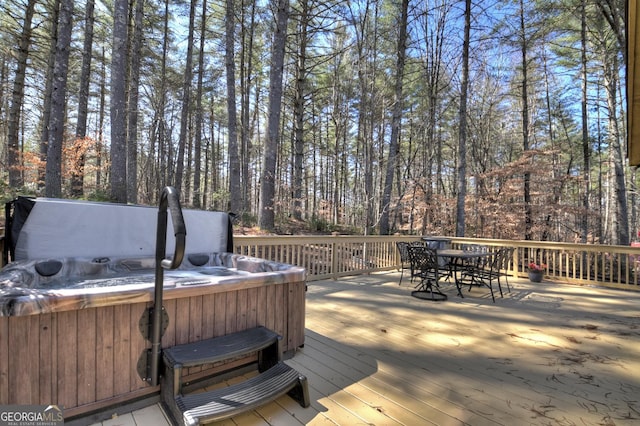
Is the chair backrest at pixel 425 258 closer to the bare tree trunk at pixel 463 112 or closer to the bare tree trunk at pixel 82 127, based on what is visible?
the bare tree trunk at pixel 463 112

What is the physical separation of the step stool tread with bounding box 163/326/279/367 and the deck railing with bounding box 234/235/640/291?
98.6 inches

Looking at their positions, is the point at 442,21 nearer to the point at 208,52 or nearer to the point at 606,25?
the point at 606,25

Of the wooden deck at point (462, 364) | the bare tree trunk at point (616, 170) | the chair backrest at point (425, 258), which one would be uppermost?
the bare tree trunk at point (616, 170)

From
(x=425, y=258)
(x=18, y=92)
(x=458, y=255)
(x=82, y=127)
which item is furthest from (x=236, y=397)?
(x=18, y=92)

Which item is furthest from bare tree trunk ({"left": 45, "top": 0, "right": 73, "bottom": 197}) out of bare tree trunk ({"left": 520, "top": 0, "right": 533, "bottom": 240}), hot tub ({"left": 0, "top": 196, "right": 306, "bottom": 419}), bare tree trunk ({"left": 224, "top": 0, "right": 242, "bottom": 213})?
bare tree trunk ({"left": 520, "top": 0, "right": 533, "bottom": 240})

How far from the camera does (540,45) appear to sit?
981cm

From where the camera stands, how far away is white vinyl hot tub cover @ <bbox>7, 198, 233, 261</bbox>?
295cm

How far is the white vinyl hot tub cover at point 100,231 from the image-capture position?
116 inches

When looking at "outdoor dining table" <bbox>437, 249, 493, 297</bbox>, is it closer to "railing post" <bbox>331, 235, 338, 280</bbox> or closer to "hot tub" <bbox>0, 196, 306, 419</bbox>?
"railing post" <bbox>331, 235, 338, 280</bbox>

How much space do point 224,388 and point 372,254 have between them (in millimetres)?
5222

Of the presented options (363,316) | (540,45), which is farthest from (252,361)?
(540,45)

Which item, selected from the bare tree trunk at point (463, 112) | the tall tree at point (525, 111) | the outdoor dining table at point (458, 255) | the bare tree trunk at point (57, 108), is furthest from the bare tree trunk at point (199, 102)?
the tall tree at point (525, 111)

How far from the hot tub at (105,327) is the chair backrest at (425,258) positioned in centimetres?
243

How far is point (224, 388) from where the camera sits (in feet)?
5.64
